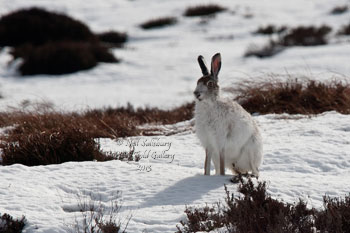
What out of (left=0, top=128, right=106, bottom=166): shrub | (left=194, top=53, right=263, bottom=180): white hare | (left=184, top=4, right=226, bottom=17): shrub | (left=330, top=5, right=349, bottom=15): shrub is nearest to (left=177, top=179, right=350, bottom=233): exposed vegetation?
(left=194, top=53, right=263, bottom=180): white hare

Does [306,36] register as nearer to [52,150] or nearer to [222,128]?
[52,150]

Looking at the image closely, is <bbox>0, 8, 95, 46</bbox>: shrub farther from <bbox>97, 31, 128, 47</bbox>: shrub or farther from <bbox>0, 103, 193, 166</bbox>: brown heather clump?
<bbox>0, 103, 193, 166</bbox>: brown heather clump

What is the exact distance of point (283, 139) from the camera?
7.11m

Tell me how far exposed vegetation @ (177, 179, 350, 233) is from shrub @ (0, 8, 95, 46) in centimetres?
1581

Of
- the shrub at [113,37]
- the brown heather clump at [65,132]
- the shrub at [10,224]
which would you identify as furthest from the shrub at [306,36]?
the shrub at [10,224]

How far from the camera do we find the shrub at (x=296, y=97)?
→ 862cm

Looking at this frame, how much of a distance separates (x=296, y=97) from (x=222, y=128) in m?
4.05

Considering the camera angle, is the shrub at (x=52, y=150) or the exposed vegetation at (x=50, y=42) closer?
the shrub at (x=52, y=150)

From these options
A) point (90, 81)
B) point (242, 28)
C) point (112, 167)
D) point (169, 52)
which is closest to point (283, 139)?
point (112, 167)

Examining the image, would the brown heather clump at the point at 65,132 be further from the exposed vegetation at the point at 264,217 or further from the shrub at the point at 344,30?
the shrub at the point at 344,30

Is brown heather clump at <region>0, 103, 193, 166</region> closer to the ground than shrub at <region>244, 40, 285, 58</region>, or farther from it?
closer to the ground

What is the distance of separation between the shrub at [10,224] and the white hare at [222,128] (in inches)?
77.8

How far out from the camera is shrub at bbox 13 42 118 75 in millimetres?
15922

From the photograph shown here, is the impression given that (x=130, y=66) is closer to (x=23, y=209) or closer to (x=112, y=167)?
(x=112, y=167)
